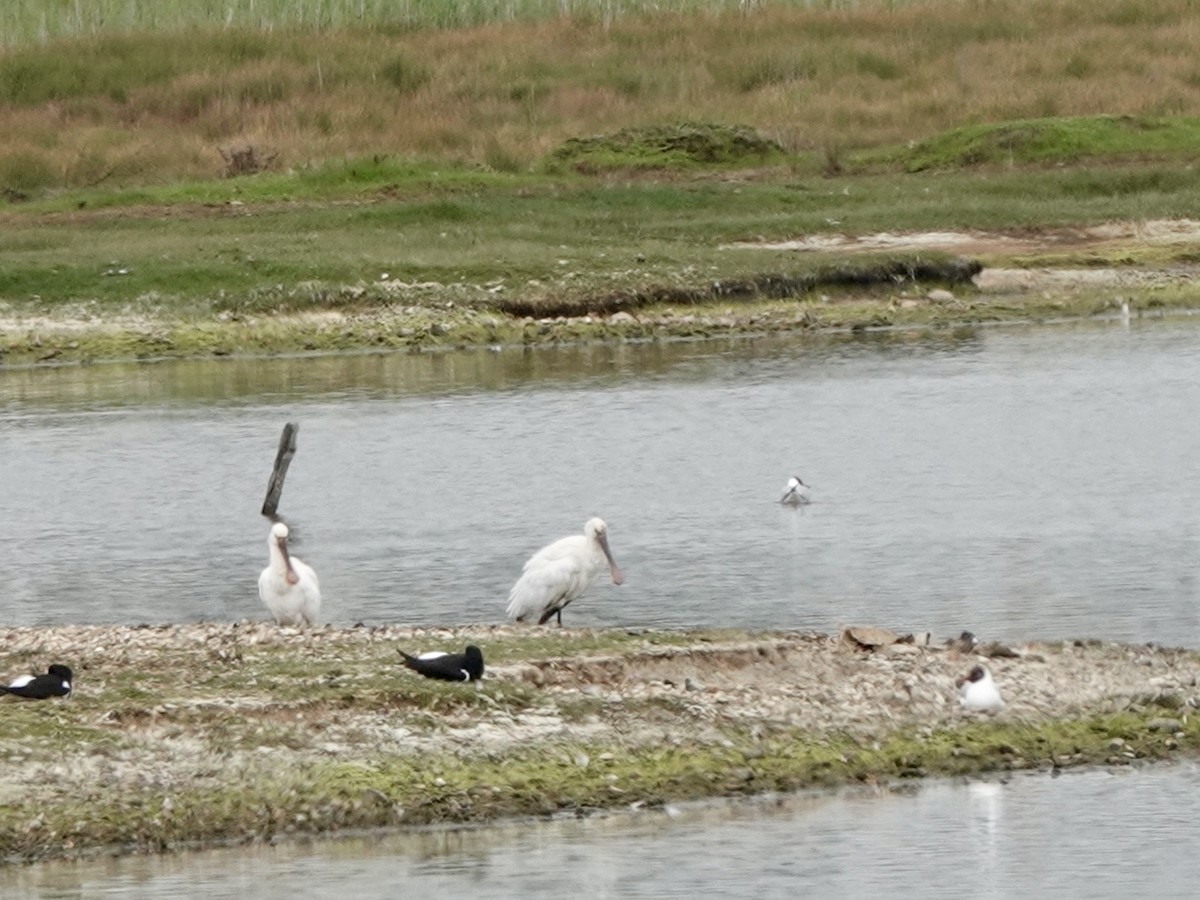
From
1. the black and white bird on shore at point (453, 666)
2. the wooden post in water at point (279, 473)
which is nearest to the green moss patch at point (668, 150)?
the wooden post in water at point (279, 473)

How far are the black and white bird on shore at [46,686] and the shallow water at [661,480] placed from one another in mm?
4221

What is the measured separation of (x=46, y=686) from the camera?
12.1 meters

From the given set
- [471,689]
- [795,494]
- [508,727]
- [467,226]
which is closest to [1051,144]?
[467,226]

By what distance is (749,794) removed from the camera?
39.5ft

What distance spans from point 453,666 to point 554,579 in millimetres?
2680

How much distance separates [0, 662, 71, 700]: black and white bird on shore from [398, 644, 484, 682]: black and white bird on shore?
168 centimetres

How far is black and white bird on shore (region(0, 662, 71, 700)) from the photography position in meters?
12.1

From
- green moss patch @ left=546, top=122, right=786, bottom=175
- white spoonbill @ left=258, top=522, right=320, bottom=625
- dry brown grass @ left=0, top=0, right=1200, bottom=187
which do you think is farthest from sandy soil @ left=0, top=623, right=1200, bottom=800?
dry brown grass @ left=0, top=0, right=1200, bottom=187

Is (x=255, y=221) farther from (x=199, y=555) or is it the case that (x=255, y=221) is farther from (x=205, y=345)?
(x=199, y=555)

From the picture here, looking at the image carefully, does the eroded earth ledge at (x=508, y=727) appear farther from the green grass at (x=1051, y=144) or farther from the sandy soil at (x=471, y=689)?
the green grass at (x=1051, y=144)

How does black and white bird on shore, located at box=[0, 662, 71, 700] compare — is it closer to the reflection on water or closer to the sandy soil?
the sandy soil

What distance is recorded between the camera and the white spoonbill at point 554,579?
49.3ft

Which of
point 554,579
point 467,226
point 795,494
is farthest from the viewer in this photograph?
point 467,226

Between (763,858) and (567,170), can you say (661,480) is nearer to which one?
(763,858)
